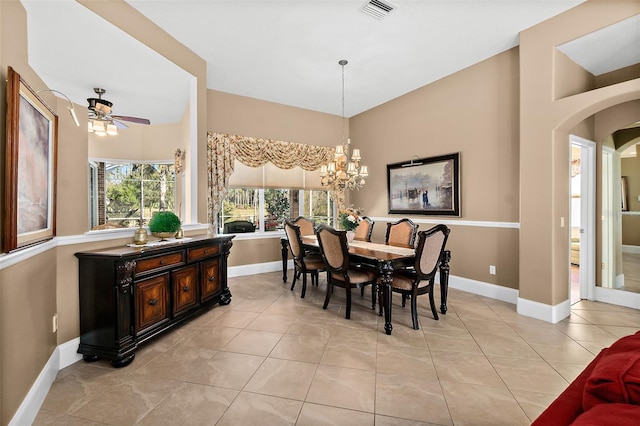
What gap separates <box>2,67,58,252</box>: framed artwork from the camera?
1527 mm

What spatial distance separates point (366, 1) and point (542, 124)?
233 cm

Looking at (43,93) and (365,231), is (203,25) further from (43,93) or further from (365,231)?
(365,231)

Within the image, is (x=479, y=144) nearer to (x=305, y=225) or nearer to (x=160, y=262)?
(x=305, y=225)

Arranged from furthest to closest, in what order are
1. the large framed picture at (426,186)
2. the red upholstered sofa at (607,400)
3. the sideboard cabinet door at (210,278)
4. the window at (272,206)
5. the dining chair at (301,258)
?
the window at (272,206) → the large framed picture at (426,186) → the dining chair at (301,258) → the sideboard cabinet door at (210,278) → the red upholstered sofa at (607,400)

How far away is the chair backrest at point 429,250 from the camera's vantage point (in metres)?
2.85

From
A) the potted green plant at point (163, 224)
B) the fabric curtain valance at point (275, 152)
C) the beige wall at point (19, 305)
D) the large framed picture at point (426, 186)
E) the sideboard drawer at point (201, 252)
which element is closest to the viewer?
the beige wall at point (19, 305)

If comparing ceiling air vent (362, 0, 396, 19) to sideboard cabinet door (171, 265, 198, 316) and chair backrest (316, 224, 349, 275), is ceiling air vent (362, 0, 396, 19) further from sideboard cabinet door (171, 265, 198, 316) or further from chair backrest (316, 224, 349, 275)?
sideboard cabinet door (171, 265, 198, 316)

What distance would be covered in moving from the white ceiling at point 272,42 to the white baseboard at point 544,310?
2.85 m

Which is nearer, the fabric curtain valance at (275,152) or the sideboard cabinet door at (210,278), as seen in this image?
the sideboard cabinet door at (210,278)

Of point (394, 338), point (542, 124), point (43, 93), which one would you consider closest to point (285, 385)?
point (394, 338)

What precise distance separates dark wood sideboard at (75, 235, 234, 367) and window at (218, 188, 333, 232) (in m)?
2.19

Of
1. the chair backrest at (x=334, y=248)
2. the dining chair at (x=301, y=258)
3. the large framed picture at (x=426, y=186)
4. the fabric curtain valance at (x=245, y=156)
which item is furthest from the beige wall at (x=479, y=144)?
the chair backrest at (x=334, y=248)

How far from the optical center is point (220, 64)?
13.1ft

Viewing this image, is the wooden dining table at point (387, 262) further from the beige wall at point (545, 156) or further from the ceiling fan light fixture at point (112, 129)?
the ceiling fan light fixture at point (112, 129)
